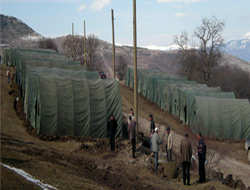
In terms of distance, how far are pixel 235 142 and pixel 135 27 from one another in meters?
11.9

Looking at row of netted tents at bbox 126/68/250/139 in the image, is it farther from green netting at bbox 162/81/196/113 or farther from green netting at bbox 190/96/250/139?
green netting at bbox 162/81/196/113

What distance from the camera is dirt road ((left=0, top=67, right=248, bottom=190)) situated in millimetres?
9969

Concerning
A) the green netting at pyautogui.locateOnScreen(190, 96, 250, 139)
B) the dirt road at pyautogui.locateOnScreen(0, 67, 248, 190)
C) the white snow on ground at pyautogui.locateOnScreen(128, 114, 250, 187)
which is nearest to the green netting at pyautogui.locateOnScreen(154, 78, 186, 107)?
the green netting at pyautogui.locateOnScreen(190, 96, 250, 139)

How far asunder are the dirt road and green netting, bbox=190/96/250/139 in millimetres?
9432

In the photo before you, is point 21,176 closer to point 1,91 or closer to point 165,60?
point 1,91

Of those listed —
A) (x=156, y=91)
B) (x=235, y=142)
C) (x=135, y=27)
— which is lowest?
(x=235, y=142)

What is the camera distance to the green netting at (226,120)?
83.8 feet

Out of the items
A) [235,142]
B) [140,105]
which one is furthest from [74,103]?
[140,105]

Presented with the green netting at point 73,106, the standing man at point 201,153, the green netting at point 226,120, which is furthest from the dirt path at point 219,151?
the standing man at point 201,153

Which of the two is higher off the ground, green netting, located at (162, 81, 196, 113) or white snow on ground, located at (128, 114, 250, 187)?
green netting, located at (162, 81, 196, 113)

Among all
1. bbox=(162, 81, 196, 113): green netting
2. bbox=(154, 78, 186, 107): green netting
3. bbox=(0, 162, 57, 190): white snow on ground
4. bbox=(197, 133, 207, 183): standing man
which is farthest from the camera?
bbox=(154, 78, 186, 107): green netting

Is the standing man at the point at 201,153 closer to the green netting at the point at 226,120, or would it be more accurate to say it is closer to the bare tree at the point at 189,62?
the green netting at the point at 226,120

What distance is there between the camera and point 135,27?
18812 millimetres

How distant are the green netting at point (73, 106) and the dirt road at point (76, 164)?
675 millimetres
